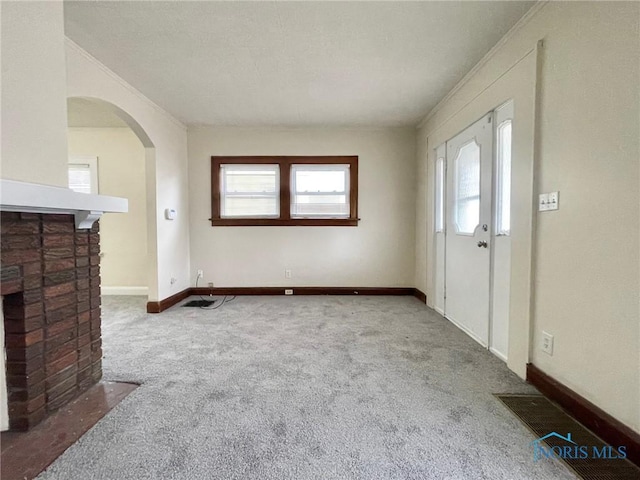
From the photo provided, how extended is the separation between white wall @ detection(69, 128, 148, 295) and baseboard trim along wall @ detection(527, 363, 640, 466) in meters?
4.79

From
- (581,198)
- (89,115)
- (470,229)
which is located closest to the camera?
(581,198)

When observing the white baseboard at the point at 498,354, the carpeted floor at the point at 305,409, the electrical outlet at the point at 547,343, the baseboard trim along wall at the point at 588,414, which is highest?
the electrical outlet at the point at 547,343

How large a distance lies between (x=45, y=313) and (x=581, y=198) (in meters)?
2.92

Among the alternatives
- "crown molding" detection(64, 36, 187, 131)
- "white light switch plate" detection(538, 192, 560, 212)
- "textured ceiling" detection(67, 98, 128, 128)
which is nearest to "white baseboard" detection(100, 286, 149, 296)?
"textured ceiling" detection(67, 98, 128, 128)

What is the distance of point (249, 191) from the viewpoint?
434 centimetres

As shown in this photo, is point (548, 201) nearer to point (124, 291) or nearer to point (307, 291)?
point (307, 291)

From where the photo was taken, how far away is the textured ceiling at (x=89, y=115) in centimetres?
334

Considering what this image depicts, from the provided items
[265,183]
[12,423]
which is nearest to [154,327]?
[12,423]

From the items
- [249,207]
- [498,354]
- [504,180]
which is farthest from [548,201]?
[249,207]

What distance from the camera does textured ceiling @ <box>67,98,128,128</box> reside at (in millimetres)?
3342

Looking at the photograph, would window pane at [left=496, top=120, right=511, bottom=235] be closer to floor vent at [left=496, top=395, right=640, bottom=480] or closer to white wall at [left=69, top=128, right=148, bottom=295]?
floor vent at [left=496, top=395, right=640, bottom=480]

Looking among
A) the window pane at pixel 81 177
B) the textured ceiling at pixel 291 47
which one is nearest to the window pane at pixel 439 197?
the textured ceiling at pixel 291 47

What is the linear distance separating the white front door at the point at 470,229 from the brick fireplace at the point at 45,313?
2.98 meters

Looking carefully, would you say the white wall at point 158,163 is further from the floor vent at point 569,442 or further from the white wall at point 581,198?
the floor vent at point 569,442
